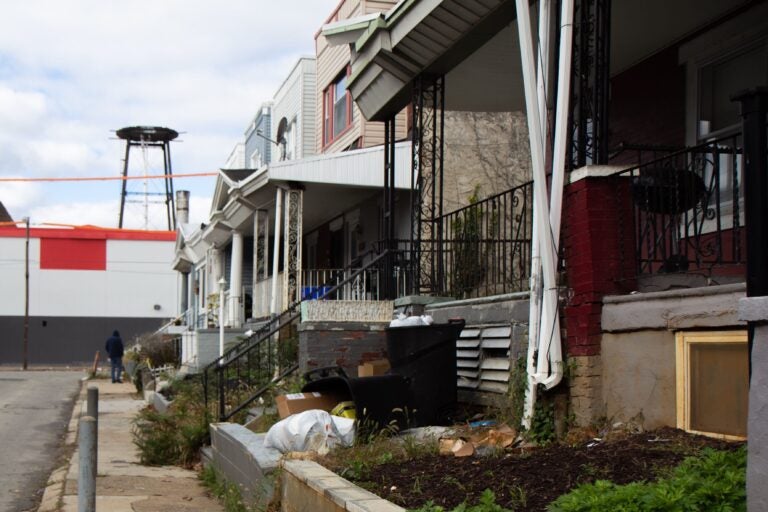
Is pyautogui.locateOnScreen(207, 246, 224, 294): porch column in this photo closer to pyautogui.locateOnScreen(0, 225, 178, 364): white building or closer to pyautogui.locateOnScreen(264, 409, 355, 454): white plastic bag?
pyautogui.locateOnScreen(264, 409, 355, 454): white plastic bag

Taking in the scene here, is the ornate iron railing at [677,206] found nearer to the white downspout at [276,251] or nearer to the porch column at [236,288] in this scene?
the white downspout at [276,251]

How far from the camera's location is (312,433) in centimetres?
728

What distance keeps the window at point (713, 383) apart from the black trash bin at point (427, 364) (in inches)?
108

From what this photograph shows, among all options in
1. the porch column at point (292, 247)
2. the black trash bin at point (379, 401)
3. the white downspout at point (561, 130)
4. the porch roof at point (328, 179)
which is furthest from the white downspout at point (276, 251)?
the white downspout at point (561, 130)

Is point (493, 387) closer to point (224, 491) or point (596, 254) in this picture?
point (596, 254)

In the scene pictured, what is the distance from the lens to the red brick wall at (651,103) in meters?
10.7

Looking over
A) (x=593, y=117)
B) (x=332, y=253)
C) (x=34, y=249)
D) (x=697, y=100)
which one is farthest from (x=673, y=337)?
(x=34, y=249)

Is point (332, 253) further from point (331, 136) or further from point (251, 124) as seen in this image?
point (251, 124)

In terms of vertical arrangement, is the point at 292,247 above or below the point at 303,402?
above

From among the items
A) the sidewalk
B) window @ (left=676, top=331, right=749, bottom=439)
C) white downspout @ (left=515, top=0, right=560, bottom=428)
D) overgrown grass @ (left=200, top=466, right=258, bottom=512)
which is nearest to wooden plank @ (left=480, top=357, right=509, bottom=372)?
white downspout @ (left=515, top=0, right=560, bottom=428)

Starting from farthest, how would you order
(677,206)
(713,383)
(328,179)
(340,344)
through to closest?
(328,179) → (340,344) → (677,206) → (713,383)

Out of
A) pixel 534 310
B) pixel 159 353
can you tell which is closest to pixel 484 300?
pixel 534 310

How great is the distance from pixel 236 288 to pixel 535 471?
16.8 metres

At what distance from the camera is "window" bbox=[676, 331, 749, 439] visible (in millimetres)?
5488
